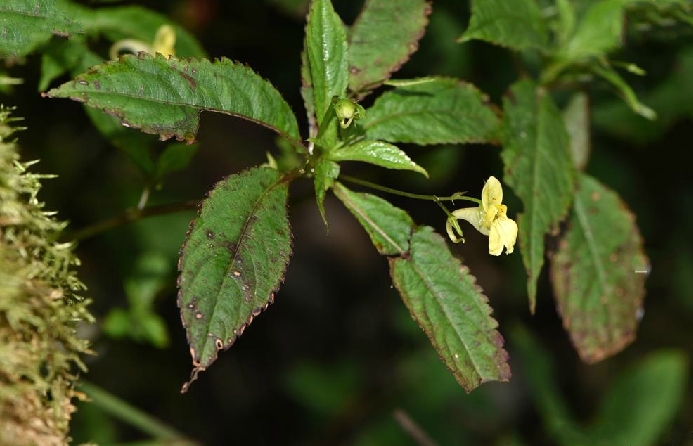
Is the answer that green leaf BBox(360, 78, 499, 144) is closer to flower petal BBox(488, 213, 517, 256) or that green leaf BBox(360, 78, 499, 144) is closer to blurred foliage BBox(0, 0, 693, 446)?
flower petal BBox(488, 213, 517, 256)

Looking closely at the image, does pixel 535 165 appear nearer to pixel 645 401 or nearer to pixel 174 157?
pixel 174 157

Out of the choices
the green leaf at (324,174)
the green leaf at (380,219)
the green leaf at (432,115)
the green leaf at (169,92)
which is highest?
the green leaf at (169,92)

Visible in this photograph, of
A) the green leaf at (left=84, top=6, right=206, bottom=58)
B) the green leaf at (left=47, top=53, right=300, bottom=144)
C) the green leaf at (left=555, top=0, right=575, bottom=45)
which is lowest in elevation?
the green leaf at (left=84, top=6, right=206, bottom=58)

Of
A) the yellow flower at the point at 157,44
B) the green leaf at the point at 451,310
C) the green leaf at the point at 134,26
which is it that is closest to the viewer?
the green leaf at the point at 451,310

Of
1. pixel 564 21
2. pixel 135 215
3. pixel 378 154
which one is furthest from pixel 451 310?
pixel 564 21

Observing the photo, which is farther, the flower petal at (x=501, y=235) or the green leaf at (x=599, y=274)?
the green leaf at (x=599, y=274)

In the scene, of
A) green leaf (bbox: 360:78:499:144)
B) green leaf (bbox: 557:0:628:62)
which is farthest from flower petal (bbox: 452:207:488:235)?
green leaf (bbox: 557:0:628:62)

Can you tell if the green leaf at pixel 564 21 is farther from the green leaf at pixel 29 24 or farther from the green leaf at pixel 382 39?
the green leaf at pixel 29 24

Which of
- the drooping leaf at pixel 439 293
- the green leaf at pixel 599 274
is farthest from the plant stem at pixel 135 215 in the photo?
the green leaf at pixel 599 274
